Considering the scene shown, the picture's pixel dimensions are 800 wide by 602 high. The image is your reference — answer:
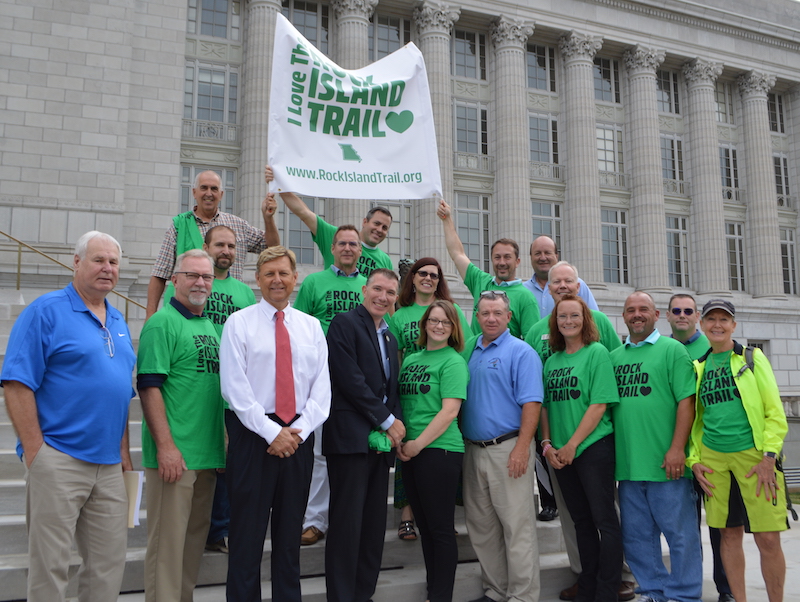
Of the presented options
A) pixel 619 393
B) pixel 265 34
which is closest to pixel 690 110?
pixel 265 34

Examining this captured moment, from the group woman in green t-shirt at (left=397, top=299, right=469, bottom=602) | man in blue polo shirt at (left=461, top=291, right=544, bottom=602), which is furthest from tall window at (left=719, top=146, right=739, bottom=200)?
woman in green t-shirt at (left=397, top=299, right=469, bottom=602)

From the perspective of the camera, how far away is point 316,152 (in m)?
6.38

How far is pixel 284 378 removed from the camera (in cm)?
425

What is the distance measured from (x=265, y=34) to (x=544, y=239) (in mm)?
18826

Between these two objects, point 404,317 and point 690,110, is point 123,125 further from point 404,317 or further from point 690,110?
point 690,110

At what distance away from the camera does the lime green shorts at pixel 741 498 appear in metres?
4.79

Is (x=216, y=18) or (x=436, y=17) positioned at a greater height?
(x=436, y=17)

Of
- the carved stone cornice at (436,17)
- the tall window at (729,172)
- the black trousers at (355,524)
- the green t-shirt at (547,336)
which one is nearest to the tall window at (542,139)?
the carved stone cornice at (436,17)

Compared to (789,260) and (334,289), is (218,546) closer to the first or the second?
(334,289)

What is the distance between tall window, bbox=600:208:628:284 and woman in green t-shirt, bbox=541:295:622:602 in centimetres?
2275

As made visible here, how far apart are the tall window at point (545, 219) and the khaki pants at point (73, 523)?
2376 centimetres

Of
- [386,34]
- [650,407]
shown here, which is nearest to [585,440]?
[650,407]

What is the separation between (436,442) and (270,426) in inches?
52.1

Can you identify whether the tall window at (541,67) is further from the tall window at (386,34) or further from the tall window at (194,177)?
the tall window at (194,177)
